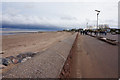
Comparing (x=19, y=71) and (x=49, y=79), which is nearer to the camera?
(x=49, y=79)

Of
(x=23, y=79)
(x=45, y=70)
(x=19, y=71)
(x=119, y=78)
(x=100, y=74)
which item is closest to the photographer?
(x=23, y=79)

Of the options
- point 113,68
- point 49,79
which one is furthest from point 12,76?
point 113,68

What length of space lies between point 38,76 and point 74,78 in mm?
1685

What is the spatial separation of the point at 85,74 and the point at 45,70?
5.93 ft

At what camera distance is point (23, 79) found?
3.10m

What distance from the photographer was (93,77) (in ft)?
14.8

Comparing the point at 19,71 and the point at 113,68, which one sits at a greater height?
the point at 19,71

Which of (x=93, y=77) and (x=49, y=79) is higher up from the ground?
(x=49, y=79)

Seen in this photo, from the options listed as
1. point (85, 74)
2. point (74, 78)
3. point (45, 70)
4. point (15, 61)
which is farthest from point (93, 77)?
point (15, 61)

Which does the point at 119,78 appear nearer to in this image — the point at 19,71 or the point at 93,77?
the point at 93,77

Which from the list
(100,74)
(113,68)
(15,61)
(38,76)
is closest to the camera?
(38,76)

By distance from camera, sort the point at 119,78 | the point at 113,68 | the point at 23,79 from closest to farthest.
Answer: the point at 23,79 < the point at 119,78 < the point at 113,68

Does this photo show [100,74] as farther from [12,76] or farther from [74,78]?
[12,76]

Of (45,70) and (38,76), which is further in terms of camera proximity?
(45,70)
